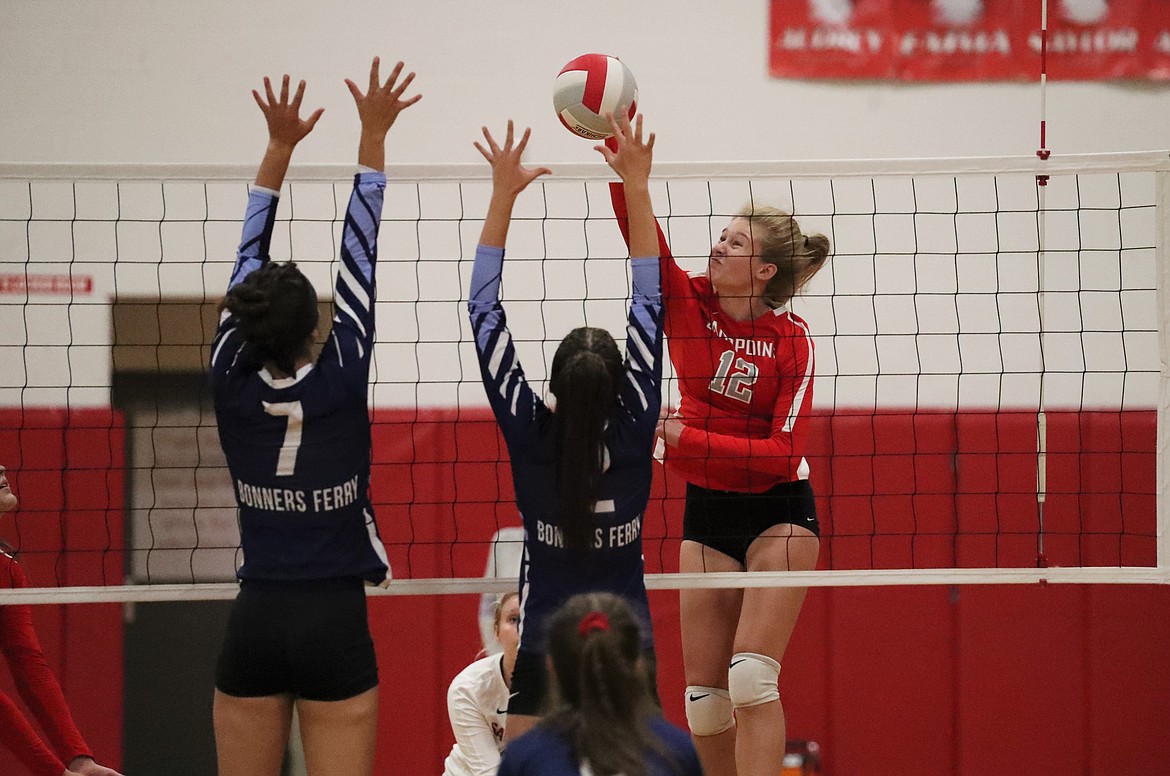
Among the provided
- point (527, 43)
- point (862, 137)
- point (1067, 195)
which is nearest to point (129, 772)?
point (527, 43)

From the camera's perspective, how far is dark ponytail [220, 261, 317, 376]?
2973 mm

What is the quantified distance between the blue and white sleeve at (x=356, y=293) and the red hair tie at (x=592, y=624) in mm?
972

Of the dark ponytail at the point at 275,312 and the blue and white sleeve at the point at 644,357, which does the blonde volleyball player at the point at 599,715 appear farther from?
the dark ponytail at the point at 275,312

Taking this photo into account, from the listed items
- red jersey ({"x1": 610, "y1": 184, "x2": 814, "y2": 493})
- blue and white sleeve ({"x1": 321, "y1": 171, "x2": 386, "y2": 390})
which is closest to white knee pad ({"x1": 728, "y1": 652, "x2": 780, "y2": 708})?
red jersey ({"x1": 610, "y1": 184, "x2": 814, "y2": 493})

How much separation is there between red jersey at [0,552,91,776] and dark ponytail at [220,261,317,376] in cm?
227

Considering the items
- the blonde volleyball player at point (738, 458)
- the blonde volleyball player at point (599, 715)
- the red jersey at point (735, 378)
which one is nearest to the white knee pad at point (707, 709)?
the blonde volleyball player at point (738, 458)

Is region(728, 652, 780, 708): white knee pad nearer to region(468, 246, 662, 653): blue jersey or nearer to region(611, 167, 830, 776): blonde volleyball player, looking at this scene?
region(611, 167, 830, 776): blonde volleyball player

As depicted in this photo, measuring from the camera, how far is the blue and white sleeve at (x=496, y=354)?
3.05 meters

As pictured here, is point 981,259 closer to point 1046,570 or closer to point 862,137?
point 862,137

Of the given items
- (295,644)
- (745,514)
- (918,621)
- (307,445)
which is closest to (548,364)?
(918,621)

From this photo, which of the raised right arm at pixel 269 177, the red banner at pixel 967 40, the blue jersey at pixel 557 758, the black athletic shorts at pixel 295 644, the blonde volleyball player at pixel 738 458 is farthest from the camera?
the red banner at pixel 967 40

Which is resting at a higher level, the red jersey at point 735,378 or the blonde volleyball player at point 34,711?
the red jersey at point 735,378

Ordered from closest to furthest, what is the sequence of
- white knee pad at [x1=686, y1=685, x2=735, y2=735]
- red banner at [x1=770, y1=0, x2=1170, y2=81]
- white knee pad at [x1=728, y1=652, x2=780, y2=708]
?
white knee pad at [x1=728, y1=652, x2=780, y2=708], white knee pad at [x1=686, y1=685, x2=735, y2=735], red banner at [x1=770, y1=0, x2=1170, y2=81]

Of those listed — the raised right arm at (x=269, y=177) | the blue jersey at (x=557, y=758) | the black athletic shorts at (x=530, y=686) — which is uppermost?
the raised right arm at (x=269, y=177)
